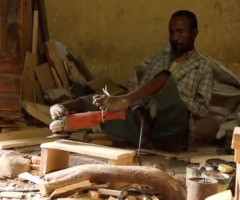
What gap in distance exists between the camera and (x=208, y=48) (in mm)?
6738

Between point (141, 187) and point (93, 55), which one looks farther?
point (93, 55)

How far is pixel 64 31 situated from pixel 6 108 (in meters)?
1.85

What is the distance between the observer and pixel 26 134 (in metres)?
5.18

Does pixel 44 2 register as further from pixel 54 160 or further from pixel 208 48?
pixel 54 160

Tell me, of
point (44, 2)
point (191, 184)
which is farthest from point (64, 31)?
point (191, 184)

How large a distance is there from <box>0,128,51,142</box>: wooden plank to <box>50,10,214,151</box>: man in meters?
0.64

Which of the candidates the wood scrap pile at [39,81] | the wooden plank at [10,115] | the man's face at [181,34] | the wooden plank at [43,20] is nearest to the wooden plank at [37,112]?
the wood scrap pile at [39,81]

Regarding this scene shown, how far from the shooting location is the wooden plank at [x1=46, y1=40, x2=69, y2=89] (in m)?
6.25

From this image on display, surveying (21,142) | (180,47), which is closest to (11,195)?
(21,142)

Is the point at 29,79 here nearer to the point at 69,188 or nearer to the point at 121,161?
the point at 121,161

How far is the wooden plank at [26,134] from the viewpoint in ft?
16.6

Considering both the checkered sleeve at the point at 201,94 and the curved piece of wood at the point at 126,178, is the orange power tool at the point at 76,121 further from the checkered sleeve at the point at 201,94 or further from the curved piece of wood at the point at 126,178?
the checkered sleeve at the point at 201,94

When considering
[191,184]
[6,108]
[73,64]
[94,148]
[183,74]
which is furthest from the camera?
[73,64]

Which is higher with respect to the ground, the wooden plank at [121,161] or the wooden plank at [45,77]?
the wooden plank at [45,77]
